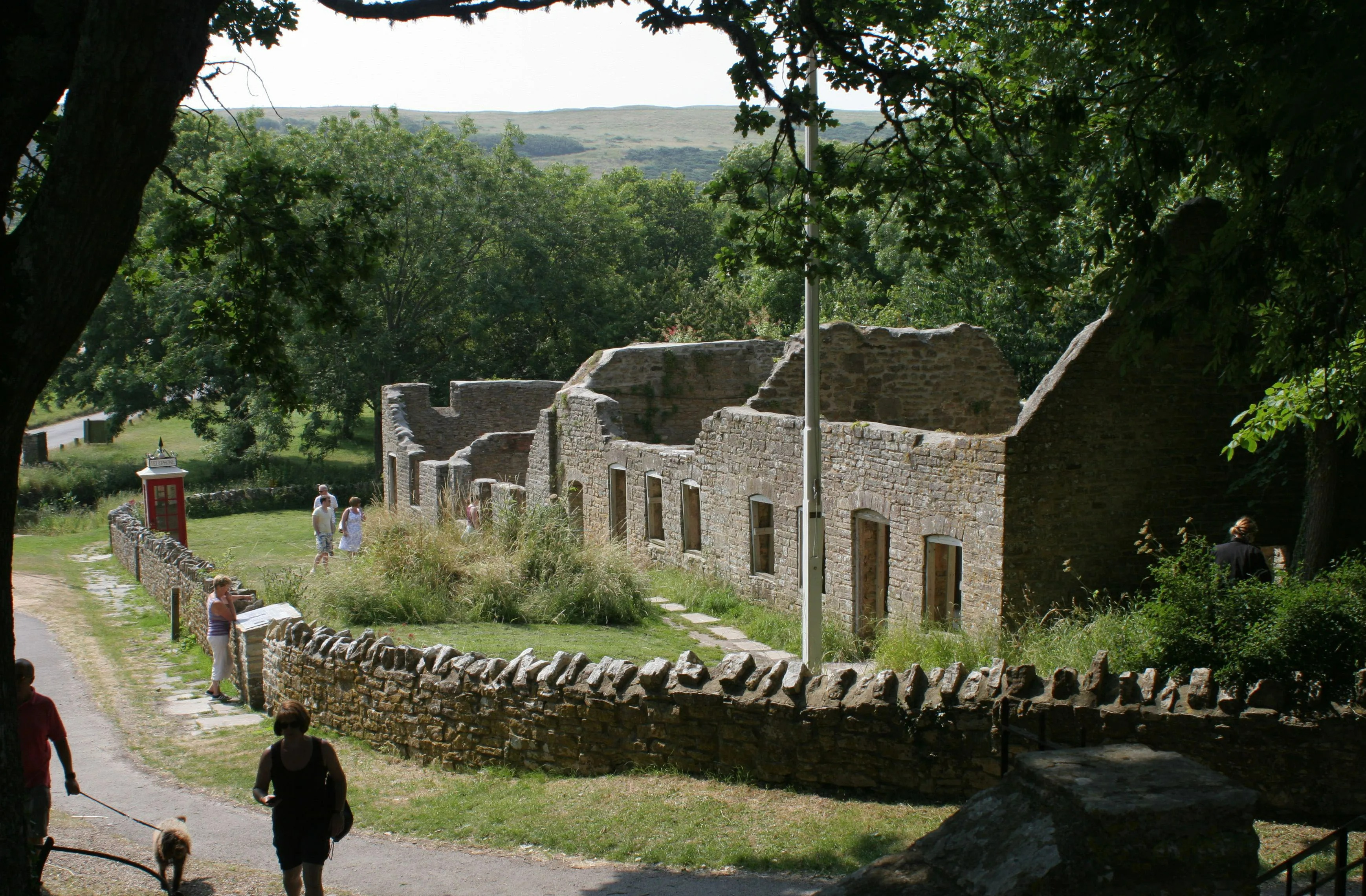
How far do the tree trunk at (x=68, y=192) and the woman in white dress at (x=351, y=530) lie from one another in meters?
15.9

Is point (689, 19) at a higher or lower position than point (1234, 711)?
higher

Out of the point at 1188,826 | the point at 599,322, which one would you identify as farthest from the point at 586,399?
the point at 599,322

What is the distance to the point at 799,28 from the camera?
9.26 metres

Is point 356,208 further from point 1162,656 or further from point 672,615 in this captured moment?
point 672,615

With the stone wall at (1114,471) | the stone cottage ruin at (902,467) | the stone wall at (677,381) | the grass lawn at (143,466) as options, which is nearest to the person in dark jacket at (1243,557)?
the stone cottage ruin at (902,467)

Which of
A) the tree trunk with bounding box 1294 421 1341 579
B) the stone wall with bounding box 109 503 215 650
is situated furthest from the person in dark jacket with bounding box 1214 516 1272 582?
the stone wall with bounding box 109 503 215 650

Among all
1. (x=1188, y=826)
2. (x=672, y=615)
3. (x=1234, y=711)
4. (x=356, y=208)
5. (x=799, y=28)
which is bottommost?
(x=672, y=615)

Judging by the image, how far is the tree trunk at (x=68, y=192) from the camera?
18.2 feet

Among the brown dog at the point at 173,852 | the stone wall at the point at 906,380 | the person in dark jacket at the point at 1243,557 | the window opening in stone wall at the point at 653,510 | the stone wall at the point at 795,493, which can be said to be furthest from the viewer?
the window opening in stone wall at the point at 653,510

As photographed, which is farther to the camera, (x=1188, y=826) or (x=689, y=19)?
(x=689, y=19)

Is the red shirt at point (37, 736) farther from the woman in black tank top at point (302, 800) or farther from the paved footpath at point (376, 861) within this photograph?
the woman in black tank top at point (302, 800)

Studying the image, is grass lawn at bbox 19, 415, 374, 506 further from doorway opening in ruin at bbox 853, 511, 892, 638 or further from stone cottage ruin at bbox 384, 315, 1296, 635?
doorway opening in ruin at bbox 853, 511, 892, 638

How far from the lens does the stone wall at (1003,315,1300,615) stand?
12.6 metres

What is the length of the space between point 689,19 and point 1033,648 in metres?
6.68
